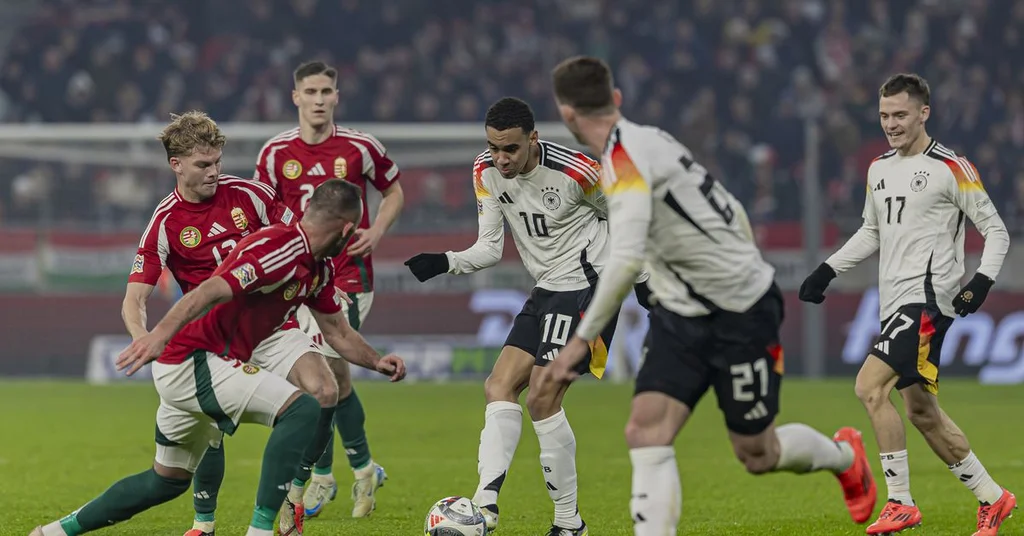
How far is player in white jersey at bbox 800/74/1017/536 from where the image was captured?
23.6 ft

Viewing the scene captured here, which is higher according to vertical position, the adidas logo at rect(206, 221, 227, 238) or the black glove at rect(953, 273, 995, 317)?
the adidas logo at rect(206, 221, 227, 238)

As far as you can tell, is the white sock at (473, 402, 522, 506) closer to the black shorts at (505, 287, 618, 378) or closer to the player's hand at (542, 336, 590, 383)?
the black shorts at (505, 287, 618, 378)

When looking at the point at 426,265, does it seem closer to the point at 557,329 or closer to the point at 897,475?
the point at 557,329

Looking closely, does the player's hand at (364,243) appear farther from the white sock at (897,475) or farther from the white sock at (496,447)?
the white sock at (897,475)

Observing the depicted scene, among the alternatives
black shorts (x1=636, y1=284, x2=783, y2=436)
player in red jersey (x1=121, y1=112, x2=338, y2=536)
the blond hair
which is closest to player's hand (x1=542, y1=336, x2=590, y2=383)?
black shorts (x1=636, y1=284, x2=783, y2=436)

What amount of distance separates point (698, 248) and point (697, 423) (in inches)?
356

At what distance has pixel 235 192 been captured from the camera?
6.83 m

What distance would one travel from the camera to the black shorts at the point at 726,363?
547 cm

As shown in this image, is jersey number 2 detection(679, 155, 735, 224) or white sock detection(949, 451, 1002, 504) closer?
jersey number 2 detection(679, 155, 735, 224)

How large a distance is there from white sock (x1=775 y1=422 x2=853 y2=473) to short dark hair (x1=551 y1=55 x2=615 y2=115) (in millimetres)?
1528

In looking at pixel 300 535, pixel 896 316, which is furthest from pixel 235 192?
pixel 896 316

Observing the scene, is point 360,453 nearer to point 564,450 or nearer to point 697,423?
point 564,450

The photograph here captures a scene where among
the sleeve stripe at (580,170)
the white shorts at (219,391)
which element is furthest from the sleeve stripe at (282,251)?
the sleeve stripe at (580,170)

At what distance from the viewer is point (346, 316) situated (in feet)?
27.7
